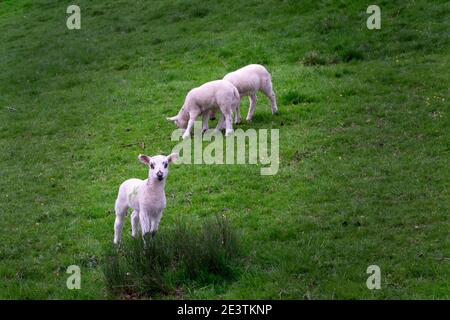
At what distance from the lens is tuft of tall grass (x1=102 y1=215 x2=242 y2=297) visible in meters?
9.32

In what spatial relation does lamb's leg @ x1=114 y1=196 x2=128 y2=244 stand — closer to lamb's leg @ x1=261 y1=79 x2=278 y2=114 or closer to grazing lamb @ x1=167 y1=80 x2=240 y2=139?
grazing lamb @ x1=167 y1=80 x2=240 y2=139

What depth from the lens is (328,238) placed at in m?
10.6

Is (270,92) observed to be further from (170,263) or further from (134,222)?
(170,263)

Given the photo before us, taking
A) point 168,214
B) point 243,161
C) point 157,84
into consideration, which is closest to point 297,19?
point 157,84

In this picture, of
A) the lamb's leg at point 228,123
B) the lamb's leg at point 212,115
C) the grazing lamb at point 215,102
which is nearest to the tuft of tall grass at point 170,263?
the lamb's leg at point 228,123

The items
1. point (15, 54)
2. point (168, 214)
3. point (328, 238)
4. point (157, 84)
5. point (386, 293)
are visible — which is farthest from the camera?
point (15, 54)

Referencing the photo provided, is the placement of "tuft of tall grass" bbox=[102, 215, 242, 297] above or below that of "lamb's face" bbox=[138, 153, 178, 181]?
below

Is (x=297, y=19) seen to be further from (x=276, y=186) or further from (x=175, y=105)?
(x=276, y=186)

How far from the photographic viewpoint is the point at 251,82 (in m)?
16.3

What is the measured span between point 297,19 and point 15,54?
408 inches

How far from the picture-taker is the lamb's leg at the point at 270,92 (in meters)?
16.6

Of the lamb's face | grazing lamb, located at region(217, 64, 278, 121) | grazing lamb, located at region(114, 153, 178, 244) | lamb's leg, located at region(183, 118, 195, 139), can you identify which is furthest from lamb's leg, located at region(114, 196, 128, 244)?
grazing lamb, located at region(217, 64, 278, 121)

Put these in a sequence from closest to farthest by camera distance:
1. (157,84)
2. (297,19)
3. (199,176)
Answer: (199,176) → (157,84) → (297,19)

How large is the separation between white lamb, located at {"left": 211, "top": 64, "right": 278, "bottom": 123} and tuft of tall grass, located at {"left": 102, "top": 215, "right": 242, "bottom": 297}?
683 centimetres
